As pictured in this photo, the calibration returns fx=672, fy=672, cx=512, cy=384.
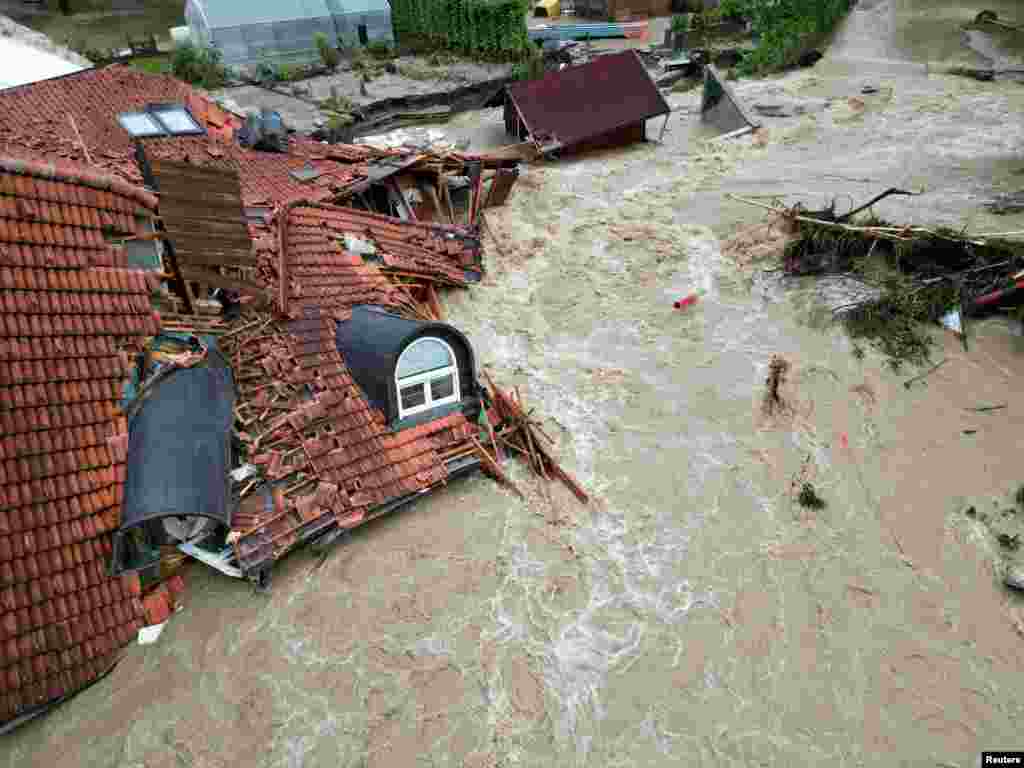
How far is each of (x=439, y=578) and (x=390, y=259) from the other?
26.8ft

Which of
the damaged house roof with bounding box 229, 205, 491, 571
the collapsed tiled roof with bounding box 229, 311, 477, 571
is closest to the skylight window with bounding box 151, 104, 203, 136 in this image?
A: the damaged house roof with bounding box 229, 205, 491, 571

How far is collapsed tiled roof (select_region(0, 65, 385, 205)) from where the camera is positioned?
16.3m

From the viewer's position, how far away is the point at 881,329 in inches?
607

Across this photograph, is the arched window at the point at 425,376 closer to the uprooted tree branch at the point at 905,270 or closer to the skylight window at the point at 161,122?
the uprooted tree branch at the point at 905,270

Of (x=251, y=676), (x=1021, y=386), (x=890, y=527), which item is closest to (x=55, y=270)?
(x=251, y=676)

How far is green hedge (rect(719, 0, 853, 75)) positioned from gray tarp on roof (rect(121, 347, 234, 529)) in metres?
40.0

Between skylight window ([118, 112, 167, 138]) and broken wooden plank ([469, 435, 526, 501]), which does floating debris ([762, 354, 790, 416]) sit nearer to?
broken wooden plank ([469, 435, 526, 501])

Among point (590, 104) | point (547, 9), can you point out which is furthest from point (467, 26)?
point (590, 104)

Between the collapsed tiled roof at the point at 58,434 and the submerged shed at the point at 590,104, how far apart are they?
72.7ft

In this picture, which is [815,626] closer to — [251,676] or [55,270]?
[251,676]

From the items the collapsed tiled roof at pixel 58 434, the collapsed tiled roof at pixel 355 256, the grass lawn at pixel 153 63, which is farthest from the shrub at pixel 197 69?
the collapsed tiled roof at pixel 58 434

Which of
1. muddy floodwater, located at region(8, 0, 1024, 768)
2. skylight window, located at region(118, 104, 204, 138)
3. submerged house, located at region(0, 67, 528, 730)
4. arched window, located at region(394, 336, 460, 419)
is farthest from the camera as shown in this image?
skylight window, located at region(118, 104, 204, 138)

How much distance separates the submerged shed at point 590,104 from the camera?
94.1ft

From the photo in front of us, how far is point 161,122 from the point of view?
18781 millimetres
